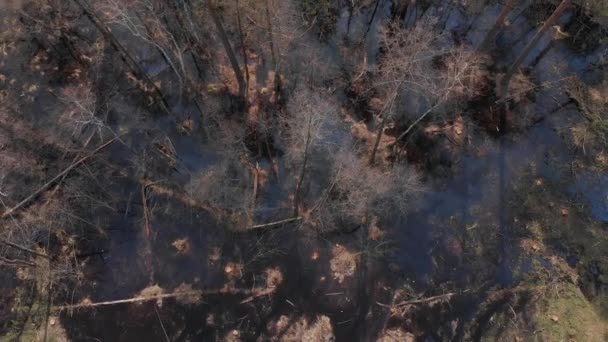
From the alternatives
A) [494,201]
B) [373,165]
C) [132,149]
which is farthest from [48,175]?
[494,201]

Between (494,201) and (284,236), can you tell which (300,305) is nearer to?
(284,236)

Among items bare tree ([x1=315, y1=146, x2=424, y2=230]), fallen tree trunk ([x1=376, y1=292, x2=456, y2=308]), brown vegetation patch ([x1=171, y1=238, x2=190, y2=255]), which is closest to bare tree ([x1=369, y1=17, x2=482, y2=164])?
bare tree ([x1=315, y1=146, x2=424, y2=230])

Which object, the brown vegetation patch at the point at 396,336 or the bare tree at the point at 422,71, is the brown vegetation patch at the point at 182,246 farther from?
the bare tree at the point at 422,71

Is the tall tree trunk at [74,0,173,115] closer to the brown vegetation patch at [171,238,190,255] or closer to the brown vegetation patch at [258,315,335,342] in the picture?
the brown vegetation patch at [171,238,190,255]

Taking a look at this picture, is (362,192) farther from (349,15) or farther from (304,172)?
(349,15)

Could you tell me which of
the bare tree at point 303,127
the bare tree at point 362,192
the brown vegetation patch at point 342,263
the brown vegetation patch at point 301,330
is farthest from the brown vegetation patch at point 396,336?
the bare tree at point 303,127

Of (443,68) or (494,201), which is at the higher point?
(443,68)

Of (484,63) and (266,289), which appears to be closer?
(266,289)

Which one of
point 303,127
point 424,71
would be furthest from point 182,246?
point 424,71
